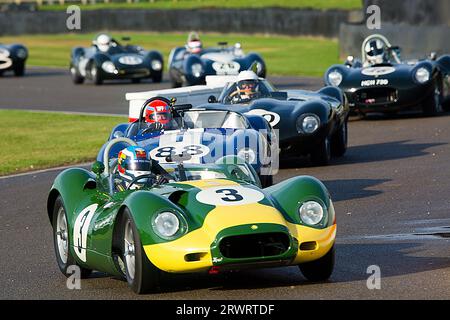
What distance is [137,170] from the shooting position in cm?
896

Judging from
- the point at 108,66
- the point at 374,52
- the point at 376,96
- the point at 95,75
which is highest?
the point at 374,52

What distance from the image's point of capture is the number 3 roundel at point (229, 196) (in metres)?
8.05

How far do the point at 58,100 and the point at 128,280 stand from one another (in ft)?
66.3

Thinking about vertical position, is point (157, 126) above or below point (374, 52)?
above

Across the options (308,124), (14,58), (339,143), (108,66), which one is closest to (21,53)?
(14,58)

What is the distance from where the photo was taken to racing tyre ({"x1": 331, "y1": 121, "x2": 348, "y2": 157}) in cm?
1608

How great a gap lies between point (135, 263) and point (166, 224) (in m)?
0.31

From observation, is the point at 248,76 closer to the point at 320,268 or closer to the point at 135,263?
the point at 320,268

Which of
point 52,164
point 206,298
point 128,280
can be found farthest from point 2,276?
point 52,164

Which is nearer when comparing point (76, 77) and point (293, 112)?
point (293, 112)

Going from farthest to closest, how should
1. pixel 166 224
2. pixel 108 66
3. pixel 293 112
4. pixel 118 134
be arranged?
pixel 108 66 → pixel 293 112 → pixel 118 134 → pixel 166 224

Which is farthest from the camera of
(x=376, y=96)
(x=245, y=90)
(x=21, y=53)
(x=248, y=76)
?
(x=21, y=53)

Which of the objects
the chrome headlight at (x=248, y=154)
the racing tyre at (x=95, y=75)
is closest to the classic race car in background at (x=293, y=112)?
the chrome headlight at (x=248, y=154)

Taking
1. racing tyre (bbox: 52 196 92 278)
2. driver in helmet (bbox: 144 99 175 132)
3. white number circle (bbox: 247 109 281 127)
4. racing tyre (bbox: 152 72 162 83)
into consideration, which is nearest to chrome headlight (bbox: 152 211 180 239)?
racing tyre (bbox: 52 196 92 278)
